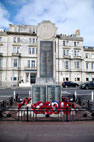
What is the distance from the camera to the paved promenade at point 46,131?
4961 millimetres

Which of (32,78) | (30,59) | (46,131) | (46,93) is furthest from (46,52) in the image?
(30,59)

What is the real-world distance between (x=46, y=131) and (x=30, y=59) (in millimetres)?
35041

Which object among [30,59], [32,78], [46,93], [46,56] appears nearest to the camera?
[46,93]

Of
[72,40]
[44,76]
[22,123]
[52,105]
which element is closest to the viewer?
[22,123]

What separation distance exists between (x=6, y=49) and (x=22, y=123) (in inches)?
1388

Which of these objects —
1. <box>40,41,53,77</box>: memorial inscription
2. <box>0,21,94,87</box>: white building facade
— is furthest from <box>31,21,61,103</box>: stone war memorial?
<box>0,21,94,87</box>: white building facade

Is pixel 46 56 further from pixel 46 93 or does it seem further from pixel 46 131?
pixel 46 131

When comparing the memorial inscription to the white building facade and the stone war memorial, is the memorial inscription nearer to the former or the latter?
the stone war memorial

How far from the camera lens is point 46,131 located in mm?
5660

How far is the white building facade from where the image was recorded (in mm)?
38125

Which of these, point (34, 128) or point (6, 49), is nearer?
point (34, 128)

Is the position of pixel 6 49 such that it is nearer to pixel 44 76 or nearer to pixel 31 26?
pixel 31 26

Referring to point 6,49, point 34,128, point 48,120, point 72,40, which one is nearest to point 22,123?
point 34,128

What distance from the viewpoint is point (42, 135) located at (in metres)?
5.27
